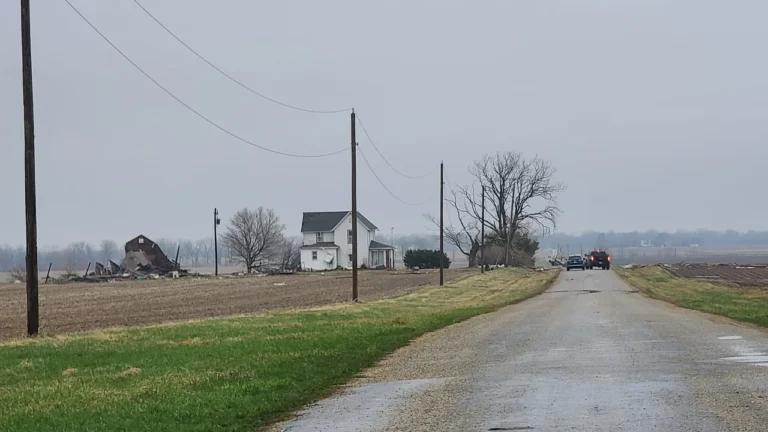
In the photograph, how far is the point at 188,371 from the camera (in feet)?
48.8

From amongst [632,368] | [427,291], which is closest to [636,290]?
[427,291]

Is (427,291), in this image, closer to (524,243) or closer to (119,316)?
(119,316)

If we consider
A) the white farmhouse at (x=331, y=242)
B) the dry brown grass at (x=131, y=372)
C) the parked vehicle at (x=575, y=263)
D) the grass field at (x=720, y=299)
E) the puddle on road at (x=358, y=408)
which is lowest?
the grass field at (x=720, y=299)

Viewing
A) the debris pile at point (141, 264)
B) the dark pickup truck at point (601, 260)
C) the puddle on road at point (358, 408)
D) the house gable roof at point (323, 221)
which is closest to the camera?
the puddle on road at point (358, 408)

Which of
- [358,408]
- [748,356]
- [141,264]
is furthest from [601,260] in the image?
[358,408]

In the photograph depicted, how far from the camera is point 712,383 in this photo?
12492 mm

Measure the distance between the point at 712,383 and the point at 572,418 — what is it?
338 cm

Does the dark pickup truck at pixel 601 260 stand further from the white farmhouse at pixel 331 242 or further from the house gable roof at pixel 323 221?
the house gable roof at pixel 323 221

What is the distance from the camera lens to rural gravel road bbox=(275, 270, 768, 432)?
10047mm

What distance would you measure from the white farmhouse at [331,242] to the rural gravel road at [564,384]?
8789 cm

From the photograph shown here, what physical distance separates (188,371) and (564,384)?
5.94 m

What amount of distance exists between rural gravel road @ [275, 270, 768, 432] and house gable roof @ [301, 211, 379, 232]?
89089 millimetres

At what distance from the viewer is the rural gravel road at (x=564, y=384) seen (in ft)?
33.0

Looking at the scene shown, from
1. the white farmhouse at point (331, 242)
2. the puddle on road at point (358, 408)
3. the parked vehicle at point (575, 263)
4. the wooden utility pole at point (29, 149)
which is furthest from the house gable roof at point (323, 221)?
the puddle on road at point (358, 408)
